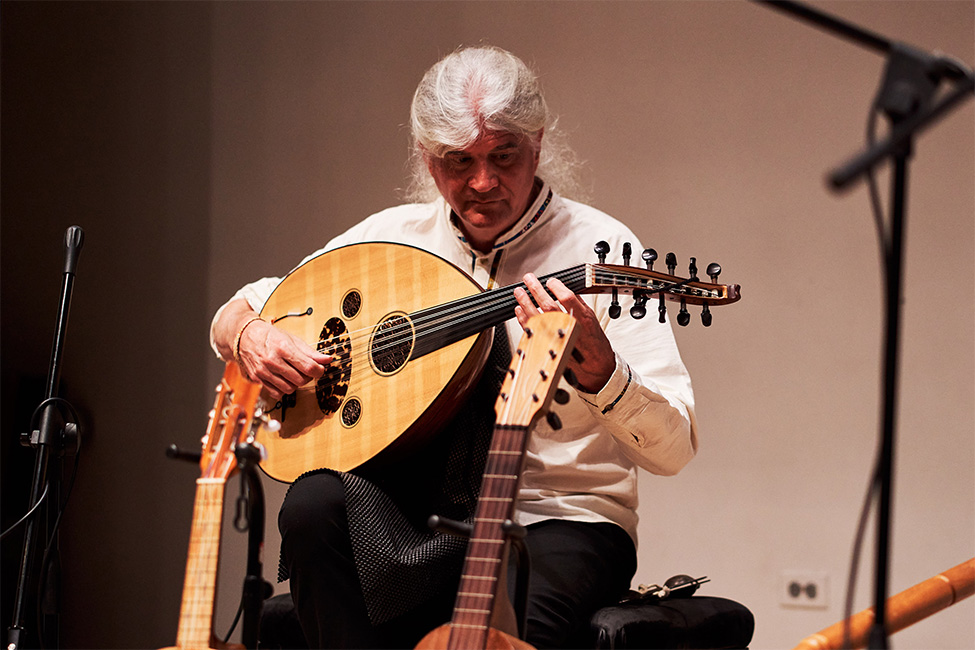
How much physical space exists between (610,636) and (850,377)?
56.2 inches

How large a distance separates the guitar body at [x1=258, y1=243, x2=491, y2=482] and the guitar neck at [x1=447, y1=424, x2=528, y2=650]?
1.12 ft

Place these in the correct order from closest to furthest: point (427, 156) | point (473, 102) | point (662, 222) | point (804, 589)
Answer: point (473, 102)
point (427, 156)
point (804, 589)
point (662, 222)

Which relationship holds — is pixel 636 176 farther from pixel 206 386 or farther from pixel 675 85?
pixel 206 386

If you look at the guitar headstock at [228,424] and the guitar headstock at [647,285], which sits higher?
the guitar headstock at [647,285]

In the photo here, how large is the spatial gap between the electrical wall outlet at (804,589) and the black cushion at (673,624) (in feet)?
3.44

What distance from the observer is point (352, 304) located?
5.77ft

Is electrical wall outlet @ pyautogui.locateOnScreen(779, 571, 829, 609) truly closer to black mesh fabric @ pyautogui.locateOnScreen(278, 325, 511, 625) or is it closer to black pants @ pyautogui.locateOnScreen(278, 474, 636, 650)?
black pants @ pyautogui.locateOnScreen(278, 474, 636, 650)

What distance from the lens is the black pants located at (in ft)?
4.83

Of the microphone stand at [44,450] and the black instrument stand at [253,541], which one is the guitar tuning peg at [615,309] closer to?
the black instrument stand at [253,541]

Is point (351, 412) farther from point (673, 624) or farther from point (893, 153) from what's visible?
point (893, 153)

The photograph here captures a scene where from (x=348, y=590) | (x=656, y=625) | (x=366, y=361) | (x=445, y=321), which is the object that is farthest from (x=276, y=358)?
(x=656, y=625)

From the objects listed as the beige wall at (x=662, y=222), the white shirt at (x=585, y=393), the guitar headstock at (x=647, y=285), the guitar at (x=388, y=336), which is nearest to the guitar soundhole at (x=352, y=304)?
the guitar at (x=388, y=336)

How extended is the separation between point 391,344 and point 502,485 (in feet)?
1.69

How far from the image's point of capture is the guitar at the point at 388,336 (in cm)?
157
